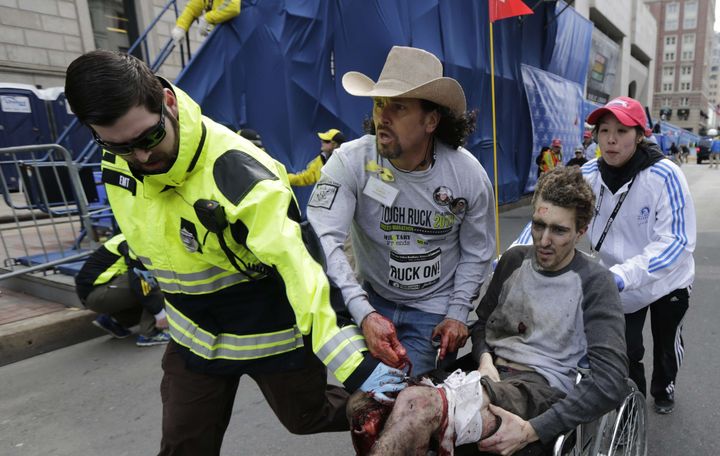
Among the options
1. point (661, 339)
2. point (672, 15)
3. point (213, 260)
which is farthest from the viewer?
point (672, 15)

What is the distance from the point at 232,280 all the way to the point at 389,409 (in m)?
0.68

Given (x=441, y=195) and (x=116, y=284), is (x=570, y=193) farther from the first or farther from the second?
(x=116, y=284)

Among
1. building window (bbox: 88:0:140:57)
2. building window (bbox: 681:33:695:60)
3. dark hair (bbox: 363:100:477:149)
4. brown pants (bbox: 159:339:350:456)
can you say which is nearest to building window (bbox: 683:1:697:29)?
building window (bbox: 681:33:695:60)

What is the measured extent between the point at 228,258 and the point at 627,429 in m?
1.78

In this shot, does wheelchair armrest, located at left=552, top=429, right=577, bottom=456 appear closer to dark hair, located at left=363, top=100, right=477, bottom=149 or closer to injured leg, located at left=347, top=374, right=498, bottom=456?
injured leg, located at left=347, top=374, right=498, bottom=456

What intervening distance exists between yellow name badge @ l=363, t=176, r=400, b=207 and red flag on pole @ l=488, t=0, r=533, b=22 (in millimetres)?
4827

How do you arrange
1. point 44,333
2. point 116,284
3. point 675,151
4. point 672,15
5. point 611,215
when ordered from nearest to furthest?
point 611,215 < point 116,284 < point 44,333 < point 675,151 < point 672,15

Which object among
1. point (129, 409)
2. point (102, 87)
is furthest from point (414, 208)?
point (129, 409)

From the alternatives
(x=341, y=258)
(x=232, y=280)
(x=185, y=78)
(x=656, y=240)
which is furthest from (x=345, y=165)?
(x=185, y=78)

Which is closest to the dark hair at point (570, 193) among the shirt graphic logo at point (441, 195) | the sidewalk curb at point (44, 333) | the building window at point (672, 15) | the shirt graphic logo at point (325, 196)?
the shirt graphic logo at point (441, 195)

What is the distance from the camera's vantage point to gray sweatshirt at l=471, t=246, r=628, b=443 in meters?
1.62

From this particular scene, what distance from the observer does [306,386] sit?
1895 millimetres

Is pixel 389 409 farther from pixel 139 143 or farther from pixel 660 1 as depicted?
pixel 660 1

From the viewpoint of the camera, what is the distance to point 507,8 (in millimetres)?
6078
